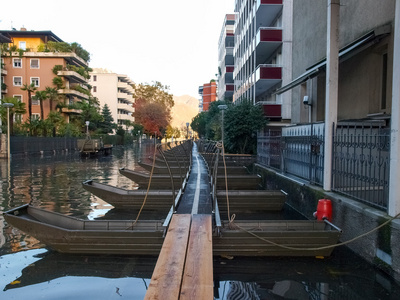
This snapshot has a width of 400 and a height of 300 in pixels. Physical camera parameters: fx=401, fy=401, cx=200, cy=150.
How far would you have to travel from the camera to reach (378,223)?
5566mm

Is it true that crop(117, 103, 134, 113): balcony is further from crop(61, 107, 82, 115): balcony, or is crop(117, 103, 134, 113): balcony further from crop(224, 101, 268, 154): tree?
crop(224, 101, 268, 154): tree

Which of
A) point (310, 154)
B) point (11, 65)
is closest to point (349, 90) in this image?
point (310, 154)

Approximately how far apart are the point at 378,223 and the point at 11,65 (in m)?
66.9

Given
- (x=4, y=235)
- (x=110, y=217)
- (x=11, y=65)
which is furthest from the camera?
(x=11, y=65)

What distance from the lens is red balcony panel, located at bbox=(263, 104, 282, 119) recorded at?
2834cm

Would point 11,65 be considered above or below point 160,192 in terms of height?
above

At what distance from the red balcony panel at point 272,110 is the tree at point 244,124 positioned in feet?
1.50

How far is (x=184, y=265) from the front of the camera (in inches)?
177

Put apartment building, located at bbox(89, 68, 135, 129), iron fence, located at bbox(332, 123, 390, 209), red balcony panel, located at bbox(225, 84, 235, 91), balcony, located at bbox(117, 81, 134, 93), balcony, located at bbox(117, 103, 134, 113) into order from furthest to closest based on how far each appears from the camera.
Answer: balcony, located at bbox(117, 81, 134, 93)
balcony, located at bbox(117, 103, 134, 113)
apartment building, located at bbox(89, 68, 135, 129)
red balcony panel, located at bbox(225, 84, 235, 91)
iron fence, located at bbox(332, 123, 390, 209)

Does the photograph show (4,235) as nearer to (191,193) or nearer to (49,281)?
(49,281)

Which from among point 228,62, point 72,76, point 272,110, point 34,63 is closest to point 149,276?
point 272,110

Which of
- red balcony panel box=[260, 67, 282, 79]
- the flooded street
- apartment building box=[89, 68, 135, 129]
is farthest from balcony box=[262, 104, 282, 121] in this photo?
apartment building box=[89, 68, 135, 129]

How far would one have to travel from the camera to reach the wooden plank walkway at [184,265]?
3.78 metres

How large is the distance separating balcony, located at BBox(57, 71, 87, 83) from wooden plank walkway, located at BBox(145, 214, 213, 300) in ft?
202
